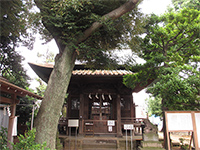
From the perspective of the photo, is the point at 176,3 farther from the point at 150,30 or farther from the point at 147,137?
the point at 147,137

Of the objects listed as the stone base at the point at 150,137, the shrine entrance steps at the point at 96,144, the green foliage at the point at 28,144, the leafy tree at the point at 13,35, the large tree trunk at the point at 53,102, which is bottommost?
the shrine entrance steps at the point at 96,144

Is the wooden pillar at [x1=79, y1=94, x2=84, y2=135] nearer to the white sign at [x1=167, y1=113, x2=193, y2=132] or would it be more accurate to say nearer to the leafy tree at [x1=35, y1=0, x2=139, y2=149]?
the leafy tree at [x1=35, y1=0, x2=139, y2=149]

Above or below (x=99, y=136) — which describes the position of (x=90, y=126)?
above

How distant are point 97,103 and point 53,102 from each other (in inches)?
248

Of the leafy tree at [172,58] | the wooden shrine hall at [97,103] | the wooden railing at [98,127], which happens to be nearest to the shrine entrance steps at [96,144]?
the wooden shrine hall at [97,103]

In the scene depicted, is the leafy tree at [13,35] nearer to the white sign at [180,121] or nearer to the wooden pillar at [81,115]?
the wooden pillar at [81,115]

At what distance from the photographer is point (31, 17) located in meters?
5.59

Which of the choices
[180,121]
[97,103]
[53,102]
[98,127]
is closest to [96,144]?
[98,127]

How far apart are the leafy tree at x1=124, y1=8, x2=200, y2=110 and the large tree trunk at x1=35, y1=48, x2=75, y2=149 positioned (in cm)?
344

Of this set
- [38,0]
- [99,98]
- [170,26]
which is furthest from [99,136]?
[38,0]

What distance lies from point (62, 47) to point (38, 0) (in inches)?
74.7

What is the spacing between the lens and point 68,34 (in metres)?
5.50

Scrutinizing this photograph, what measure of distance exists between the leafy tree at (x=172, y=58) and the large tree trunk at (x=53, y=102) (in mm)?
3442

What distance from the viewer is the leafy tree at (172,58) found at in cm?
583
